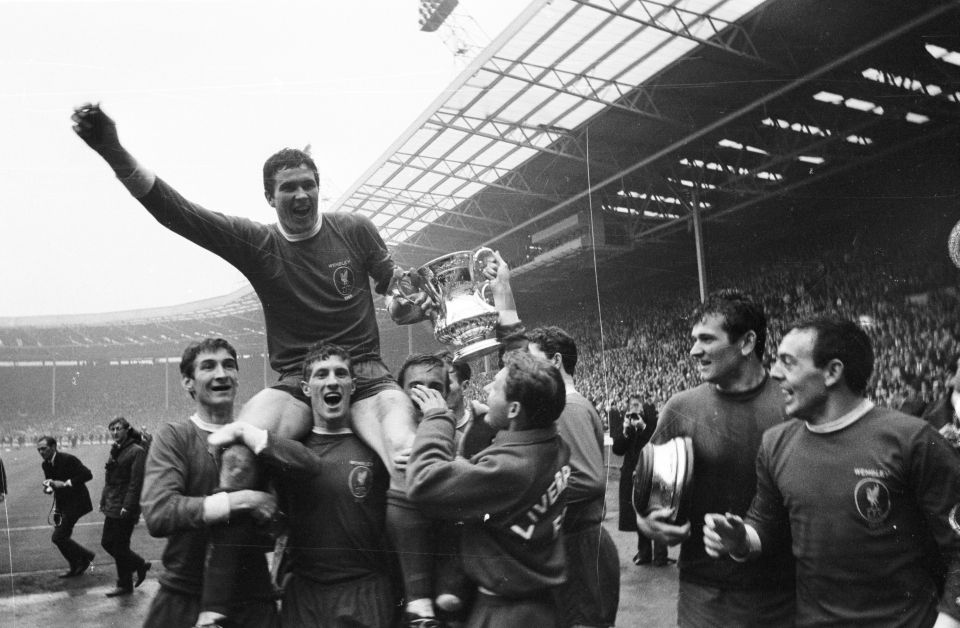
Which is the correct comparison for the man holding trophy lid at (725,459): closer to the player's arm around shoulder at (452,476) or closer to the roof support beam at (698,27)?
the player's arm around shoulder at (452,476)

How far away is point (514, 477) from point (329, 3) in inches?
72.1

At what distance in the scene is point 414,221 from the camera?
10.9ft

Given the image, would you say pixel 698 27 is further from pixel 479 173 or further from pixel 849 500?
pixel 849 500

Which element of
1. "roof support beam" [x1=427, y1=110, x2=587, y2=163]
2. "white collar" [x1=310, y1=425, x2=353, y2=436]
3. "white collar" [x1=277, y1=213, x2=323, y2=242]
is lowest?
"white collar" [x1=310, y1=425, x2=353, y2=436]

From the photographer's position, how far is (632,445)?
199 inches

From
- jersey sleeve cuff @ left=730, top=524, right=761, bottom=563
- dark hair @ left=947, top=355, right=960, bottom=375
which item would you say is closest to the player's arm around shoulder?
jersey sleeve cuff @ left=730, top=524, right=761, bottom=563

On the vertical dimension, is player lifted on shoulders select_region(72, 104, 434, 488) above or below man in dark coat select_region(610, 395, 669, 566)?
above

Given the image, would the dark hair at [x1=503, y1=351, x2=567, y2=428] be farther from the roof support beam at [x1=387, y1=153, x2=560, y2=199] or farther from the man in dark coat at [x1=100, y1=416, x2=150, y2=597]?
the man in dark coat at [x1=100, y1=416, x2=150, y2=597]

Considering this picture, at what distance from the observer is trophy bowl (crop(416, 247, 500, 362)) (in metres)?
2.40

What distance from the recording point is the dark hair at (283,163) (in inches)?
85.7

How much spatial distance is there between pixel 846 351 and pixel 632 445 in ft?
10.8

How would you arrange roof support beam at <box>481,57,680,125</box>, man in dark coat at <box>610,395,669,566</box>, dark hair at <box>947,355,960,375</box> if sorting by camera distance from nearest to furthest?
1. dark hair at <box>947,355,960,375</box>
2. roof support beam at <box>481,57,680,125</box>
3. man in dark coat at <box>610,395,669,566</box>

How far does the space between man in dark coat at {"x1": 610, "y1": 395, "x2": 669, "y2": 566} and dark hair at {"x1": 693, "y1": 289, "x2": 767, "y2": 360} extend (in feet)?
9.36

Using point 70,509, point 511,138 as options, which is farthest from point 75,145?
point 70,509
